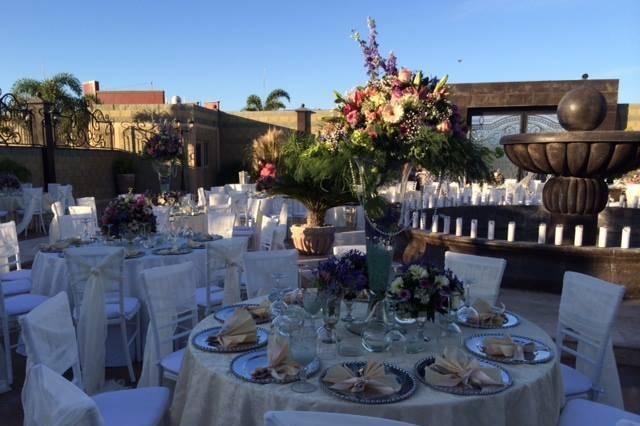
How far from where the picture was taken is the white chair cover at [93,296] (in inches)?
Answer: 129

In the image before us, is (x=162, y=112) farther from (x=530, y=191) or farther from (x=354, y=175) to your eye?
(x=354, y=175)

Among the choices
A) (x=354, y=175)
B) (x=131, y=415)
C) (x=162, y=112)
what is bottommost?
(x=131, y=415)

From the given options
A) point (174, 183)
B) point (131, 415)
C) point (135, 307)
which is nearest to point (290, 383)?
point (131, 415)

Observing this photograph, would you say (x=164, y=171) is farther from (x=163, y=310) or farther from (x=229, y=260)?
(x=163, y=310)

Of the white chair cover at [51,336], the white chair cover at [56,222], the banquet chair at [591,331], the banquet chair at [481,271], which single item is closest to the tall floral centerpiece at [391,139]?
the banquet chair at [591,331]

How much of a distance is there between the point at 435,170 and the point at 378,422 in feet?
4.31

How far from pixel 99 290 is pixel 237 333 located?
170 centimetres

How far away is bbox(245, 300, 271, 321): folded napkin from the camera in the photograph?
2.54 metres

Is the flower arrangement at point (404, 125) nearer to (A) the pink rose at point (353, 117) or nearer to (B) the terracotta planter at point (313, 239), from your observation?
(A) the pink rose at point (353, 117)

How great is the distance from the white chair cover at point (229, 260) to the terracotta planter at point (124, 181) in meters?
12.7

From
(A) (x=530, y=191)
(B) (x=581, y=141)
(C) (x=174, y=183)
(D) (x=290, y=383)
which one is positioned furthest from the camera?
(C) (x=174, y=183)

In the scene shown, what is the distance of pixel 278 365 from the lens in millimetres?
1841

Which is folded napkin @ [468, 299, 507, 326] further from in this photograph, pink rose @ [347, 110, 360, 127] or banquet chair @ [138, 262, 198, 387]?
banquet chair @ [138, 262, 198, 387]

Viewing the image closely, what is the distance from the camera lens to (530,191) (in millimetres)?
11727
